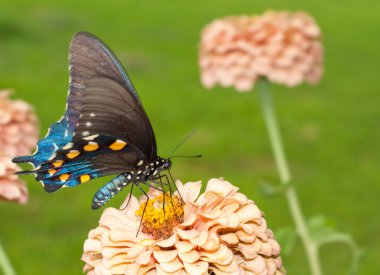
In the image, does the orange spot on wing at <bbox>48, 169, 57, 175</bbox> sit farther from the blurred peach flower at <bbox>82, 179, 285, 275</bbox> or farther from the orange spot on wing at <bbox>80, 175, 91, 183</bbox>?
the blurred peach flower at <bbox>82, 179, 285, 275</bbox>

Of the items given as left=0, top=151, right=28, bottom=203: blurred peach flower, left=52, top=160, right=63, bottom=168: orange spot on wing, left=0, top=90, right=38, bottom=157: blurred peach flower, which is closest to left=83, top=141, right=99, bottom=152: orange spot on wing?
left=52, top=160, right=63, bottom=168: orange spot on wing

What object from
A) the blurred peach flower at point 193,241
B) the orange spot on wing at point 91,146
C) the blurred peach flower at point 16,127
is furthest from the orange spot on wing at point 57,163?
the blurred peach flower at point 16,127

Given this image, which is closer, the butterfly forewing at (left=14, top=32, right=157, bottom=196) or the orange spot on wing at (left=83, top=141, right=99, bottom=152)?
the butterfly forewing at (left=14, top=32, right=157, bottom=196)

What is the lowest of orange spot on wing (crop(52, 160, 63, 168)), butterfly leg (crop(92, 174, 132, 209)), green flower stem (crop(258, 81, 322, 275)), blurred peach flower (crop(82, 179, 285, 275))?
blurred peach flower (crop(82, 179, 285, 275))

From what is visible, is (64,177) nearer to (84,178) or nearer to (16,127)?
(84,178)

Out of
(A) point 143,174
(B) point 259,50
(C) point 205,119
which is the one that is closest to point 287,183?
(B) point 259,50

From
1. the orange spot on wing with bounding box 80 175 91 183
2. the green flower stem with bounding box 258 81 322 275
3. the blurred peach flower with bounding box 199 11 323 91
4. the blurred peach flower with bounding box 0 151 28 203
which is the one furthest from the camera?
the blurred peach flower with bounding box 199 11 323 91

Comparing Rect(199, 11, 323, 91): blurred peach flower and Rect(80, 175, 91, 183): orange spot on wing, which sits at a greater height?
Rect(199, 11, 323, 91): blurred peach flower

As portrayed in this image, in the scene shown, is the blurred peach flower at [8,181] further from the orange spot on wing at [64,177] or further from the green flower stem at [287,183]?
the green flower stem at [287,183]
